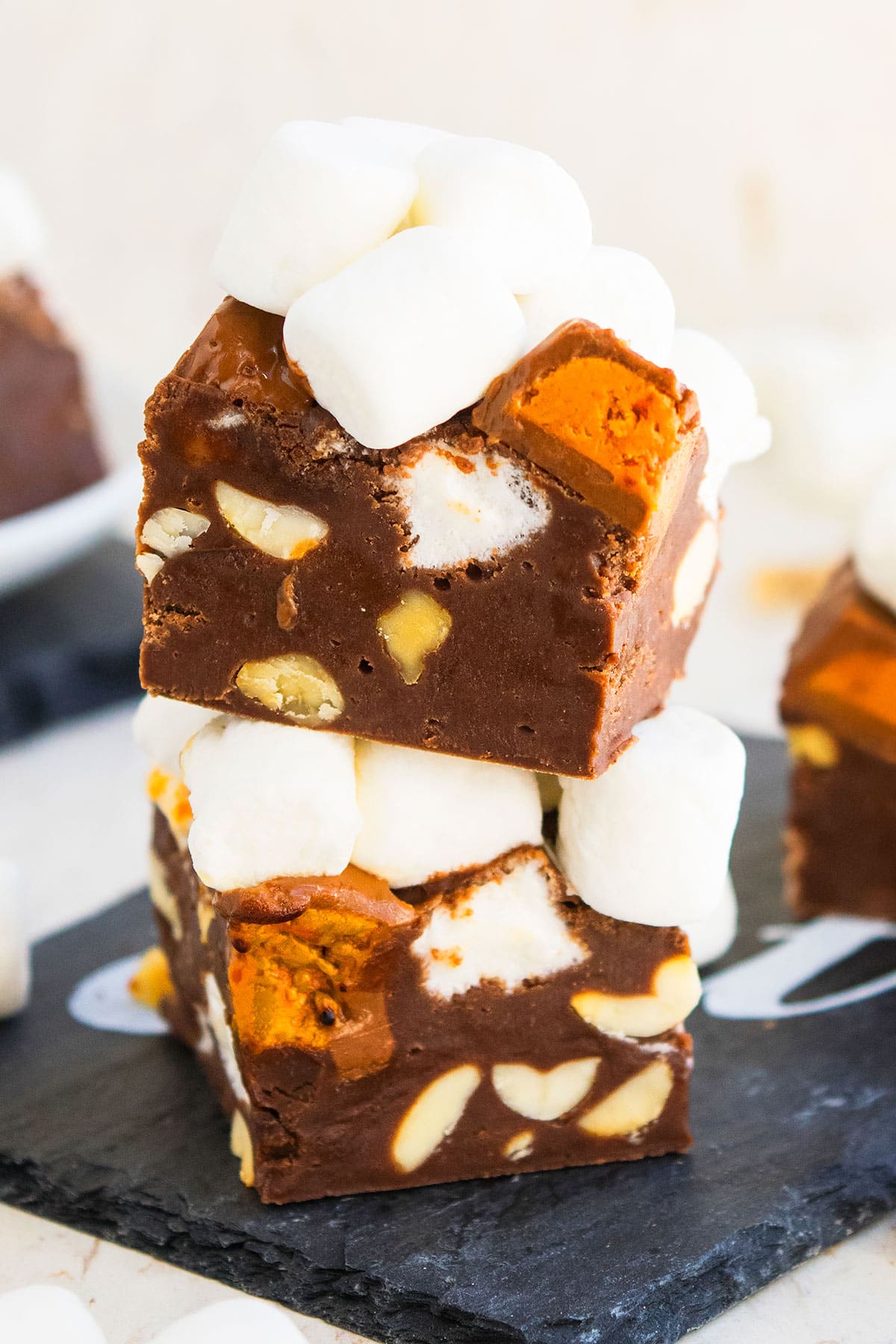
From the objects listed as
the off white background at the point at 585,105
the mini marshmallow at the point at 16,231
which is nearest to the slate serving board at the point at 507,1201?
the mini marshmallow at the point at 16,231

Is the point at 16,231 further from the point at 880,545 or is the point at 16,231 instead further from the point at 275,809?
the point at 275,809

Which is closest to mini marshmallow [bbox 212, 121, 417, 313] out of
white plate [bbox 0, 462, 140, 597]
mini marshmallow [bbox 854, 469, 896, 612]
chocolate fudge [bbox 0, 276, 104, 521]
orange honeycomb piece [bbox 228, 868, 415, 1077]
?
orange honeycomb piece [bbox 228, 868, 415, 1077]

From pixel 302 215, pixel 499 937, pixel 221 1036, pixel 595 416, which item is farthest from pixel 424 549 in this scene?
pixel 221 1036

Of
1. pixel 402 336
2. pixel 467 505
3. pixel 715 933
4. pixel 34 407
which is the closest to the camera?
pixel 402 336

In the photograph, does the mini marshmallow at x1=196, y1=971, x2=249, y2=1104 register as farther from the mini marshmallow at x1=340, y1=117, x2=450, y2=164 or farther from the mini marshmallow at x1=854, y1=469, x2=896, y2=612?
the mini marshmallow at x1=854, y1=469, x2=896, y2=612

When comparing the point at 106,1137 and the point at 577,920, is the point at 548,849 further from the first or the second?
the point at 106,1137

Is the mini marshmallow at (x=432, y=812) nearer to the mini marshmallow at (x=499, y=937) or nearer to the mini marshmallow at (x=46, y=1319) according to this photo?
the mini marshmallow at (x=499, y=937)
